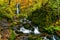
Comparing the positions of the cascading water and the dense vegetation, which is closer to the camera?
the cascading water

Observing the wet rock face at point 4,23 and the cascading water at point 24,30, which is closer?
the cascading water at point 24,30

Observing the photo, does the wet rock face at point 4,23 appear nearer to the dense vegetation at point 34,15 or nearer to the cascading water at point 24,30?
the dense vegetation at point 34,15

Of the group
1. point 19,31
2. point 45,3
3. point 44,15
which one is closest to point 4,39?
point 19,31

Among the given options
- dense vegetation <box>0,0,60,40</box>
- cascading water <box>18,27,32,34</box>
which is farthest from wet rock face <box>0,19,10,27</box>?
cascading water <box>18,27,32,34</box>

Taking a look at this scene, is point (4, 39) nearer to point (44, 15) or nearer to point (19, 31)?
point (19, 31)

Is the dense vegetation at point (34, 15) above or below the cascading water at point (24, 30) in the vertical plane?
above

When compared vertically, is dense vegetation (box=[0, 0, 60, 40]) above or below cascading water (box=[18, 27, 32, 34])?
above

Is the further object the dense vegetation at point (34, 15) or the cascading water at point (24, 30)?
the dense vegetation at point (34, 15)

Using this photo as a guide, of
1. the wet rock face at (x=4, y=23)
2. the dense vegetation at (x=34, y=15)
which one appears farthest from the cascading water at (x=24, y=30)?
the wet rock face at (x=4, y=23)

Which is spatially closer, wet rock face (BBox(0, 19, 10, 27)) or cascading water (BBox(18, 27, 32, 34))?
cascading water (BBox(18, 27, 32, 34))

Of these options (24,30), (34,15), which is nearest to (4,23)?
(24,30)

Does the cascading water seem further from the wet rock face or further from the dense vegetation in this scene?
the wet rock face
